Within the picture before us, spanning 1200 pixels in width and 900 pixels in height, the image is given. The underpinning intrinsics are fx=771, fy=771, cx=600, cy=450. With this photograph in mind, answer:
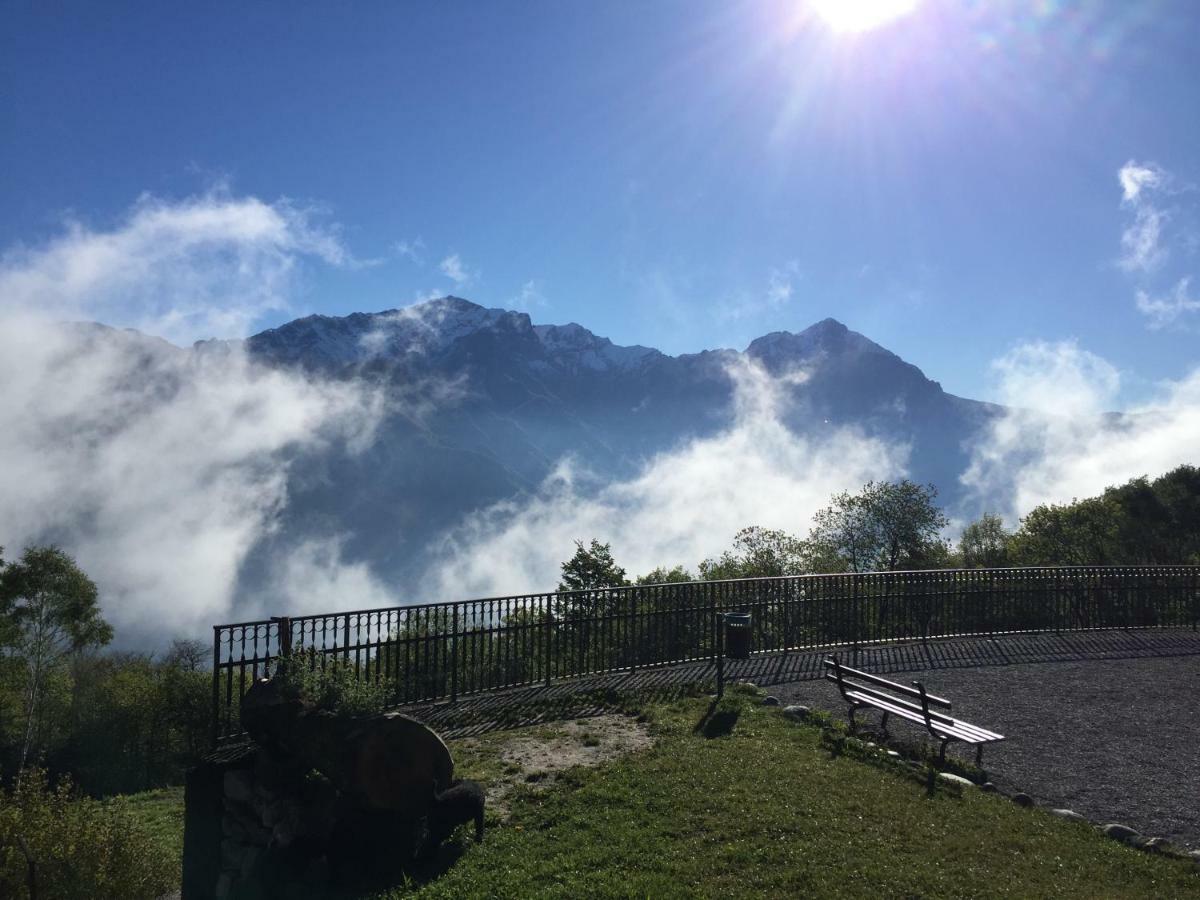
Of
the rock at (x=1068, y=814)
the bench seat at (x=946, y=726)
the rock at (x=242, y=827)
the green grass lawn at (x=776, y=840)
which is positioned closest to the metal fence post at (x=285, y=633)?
the rock at (x=242, y=827)

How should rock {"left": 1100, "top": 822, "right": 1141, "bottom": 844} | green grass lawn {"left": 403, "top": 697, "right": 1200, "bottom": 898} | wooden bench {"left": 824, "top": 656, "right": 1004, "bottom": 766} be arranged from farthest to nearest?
wooden bench {"left": 824, "top": 656, "right": 1004, "bottom": 766} → rock {"left": 1100, "top": 822, "right": 1141, "bottom": 844} → green grass lawn {"left": 403, "top": 697, "right": 1200, "bottom": 898}

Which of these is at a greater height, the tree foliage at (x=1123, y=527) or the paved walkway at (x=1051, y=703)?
the tree foliage at (x=1123, y=527)

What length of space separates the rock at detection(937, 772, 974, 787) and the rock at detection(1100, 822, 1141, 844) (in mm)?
1293

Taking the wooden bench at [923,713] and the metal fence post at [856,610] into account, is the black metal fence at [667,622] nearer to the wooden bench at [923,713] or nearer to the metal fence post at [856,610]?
the metal fence post at [856,610]

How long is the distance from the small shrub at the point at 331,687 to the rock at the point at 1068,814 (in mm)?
7136

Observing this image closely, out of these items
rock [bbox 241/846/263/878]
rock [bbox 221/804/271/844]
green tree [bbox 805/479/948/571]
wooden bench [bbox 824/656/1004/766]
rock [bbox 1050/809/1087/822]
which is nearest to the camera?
rock [bbox 1050/809/1087/822]

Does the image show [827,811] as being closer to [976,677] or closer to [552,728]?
[552,728]

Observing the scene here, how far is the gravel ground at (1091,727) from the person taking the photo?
8.14 m

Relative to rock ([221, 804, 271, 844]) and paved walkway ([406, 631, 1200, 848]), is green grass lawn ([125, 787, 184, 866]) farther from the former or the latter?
paved walkway ([406, 631, 1200, 848])

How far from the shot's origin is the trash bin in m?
14.5

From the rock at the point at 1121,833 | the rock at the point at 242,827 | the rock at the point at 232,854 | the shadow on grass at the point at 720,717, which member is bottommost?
the rock at the point at 232,854

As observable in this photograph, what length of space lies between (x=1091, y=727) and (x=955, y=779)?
3.95 meters

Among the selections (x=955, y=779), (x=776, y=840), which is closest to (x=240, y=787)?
(x=776, y=840)

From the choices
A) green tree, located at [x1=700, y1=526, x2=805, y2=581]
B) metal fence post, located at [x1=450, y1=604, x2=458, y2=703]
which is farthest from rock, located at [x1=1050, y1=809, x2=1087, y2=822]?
green tree, located at [x1=700, y1=526, x2=805, y2=581]
